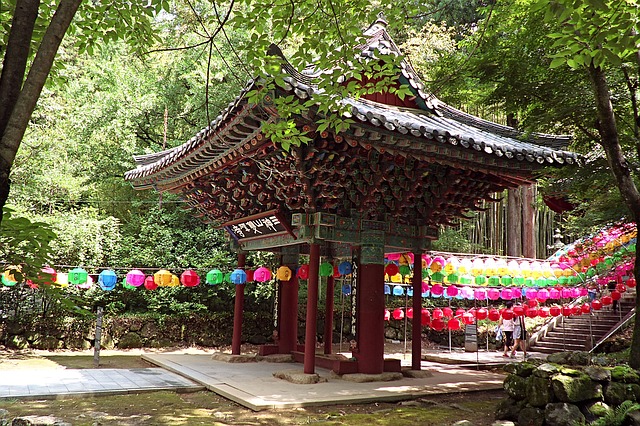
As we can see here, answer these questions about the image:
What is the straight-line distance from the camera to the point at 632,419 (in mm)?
5246

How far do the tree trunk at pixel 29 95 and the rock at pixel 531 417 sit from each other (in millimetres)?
5528

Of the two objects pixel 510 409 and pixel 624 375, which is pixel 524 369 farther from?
pixel 624 375

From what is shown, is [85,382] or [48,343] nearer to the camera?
[85,382]

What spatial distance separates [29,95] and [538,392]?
5.72m

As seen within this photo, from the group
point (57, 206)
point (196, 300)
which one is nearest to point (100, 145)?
point (57, 206)

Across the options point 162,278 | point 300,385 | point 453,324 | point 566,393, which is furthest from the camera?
point 453,324

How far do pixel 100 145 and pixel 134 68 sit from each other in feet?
10.8

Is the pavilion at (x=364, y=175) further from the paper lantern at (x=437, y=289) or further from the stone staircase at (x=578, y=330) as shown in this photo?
the stone staircase at (x=578, y=330)

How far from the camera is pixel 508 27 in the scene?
988 cm

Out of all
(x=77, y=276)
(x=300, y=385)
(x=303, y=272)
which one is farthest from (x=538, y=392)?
(x=77, y=276)

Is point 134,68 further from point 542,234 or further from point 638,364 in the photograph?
point 542,234

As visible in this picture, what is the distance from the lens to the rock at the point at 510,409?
19.5 ft

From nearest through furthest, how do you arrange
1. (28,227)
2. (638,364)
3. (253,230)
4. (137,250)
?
(28,227)
(638,364)
(253,230)
(137,250)

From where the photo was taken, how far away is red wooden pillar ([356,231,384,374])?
28.7 ft
